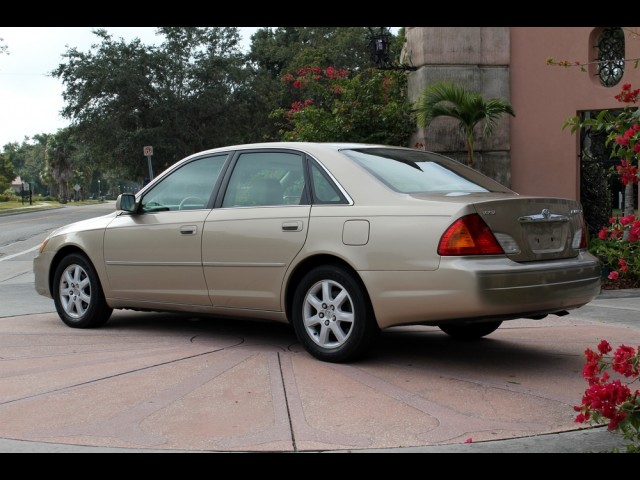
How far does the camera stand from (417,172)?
20.8 ft

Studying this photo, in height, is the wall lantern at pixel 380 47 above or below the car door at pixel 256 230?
above

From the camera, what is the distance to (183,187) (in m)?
7.27

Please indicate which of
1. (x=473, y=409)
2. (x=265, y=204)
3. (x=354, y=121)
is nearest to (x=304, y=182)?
(x=265, y=204)

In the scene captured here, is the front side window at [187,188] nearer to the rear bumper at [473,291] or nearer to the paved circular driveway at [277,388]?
the paved circular driveway at [277,388]

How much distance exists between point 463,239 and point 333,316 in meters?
1.08

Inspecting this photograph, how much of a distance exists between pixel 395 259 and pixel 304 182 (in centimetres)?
112

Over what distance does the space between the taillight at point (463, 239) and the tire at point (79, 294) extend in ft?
11.7

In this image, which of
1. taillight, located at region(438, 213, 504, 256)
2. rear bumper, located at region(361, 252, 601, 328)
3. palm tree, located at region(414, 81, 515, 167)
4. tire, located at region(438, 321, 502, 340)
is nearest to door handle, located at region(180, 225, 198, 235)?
rear bumper, located at region(361, 252, 601, 328)

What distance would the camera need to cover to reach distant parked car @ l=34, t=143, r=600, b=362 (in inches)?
215

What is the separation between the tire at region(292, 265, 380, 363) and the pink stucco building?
826 centimetres

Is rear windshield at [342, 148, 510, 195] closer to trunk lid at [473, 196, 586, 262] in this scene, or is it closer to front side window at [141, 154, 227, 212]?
trunk lid at [473, 196, 586, 262]

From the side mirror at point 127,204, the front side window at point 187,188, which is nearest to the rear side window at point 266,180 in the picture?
the front side window at point 187,188

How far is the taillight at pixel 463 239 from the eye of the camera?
5.39 metres

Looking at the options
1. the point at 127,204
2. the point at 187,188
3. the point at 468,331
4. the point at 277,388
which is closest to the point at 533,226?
the point at 468,331
